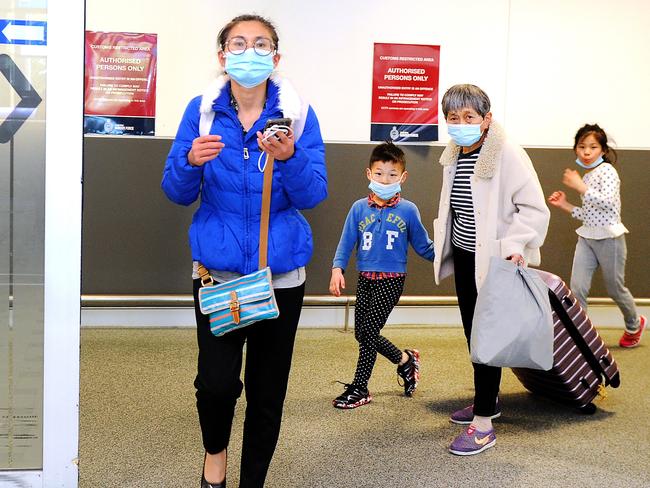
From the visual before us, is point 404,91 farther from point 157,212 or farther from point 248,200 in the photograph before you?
point 248,200

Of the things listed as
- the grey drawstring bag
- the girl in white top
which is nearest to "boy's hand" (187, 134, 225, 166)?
the grey drawstring bag

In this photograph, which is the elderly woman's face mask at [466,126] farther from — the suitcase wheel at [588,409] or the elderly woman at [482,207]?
the suitcase wheel at [588,409]

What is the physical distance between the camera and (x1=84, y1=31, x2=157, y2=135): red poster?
18.6 ft

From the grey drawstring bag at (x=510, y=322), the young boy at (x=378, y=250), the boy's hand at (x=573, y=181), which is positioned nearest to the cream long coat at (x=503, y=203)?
the grey drawstring bag at (x=510, y=322)

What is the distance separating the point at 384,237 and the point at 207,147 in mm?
1840

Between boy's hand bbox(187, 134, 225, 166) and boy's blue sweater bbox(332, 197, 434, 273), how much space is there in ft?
5.82

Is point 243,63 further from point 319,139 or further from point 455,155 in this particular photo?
point 455,155

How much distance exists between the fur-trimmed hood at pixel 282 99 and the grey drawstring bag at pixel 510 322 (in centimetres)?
115

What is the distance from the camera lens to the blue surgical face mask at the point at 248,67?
2.63 m

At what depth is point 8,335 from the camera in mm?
2744

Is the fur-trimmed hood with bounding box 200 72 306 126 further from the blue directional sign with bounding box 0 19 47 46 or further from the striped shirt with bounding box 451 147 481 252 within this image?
the striped shirt with bounding box 451 147 481 252

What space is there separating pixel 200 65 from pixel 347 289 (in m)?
1.80

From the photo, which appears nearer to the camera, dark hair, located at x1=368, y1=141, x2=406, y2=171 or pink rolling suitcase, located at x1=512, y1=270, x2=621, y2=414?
pink rolling suitcase, located at x1=512, y1=270, x2=621, y2=414

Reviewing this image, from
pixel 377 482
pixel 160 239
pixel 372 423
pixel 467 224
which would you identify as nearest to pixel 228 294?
pixel 377 482
